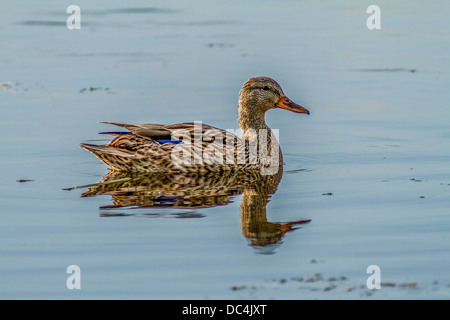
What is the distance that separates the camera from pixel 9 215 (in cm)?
861

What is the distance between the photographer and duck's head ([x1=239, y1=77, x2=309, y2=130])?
1143cm

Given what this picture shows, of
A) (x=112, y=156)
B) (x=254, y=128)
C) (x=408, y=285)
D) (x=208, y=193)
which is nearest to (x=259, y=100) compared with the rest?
(x=254, y=128)

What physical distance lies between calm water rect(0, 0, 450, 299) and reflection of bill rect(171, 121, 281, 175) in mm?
334

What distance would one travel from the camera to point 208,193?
31.6 feet

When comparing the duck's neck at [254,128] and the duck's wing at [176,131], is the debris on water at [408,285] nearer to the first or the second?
the duck's wing at [176,131]

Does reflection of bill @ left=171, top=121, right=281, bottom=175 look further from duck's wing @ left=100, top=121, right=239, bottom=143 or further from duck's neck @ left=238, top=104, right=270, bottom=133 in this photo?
duck's neck @ left=238, top=104, right=270, bottom=133

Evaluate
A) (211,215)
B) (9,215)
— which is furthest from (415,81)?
(9,215)

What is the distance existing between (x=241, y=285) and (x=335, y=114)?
24.1 feet

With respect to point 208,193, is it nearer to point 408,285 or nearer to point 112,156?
point 112,156

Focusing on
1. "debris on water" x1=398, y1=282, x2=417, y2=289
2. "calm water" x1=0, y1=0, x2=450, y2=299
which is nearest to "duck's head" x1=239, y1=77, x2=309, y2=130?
"calm water" x1=0, y1=0, x2=450, y2=299

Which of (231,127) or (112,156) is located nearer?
(112,156)

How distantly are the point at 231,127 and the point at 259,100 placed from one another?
1.46 metres
